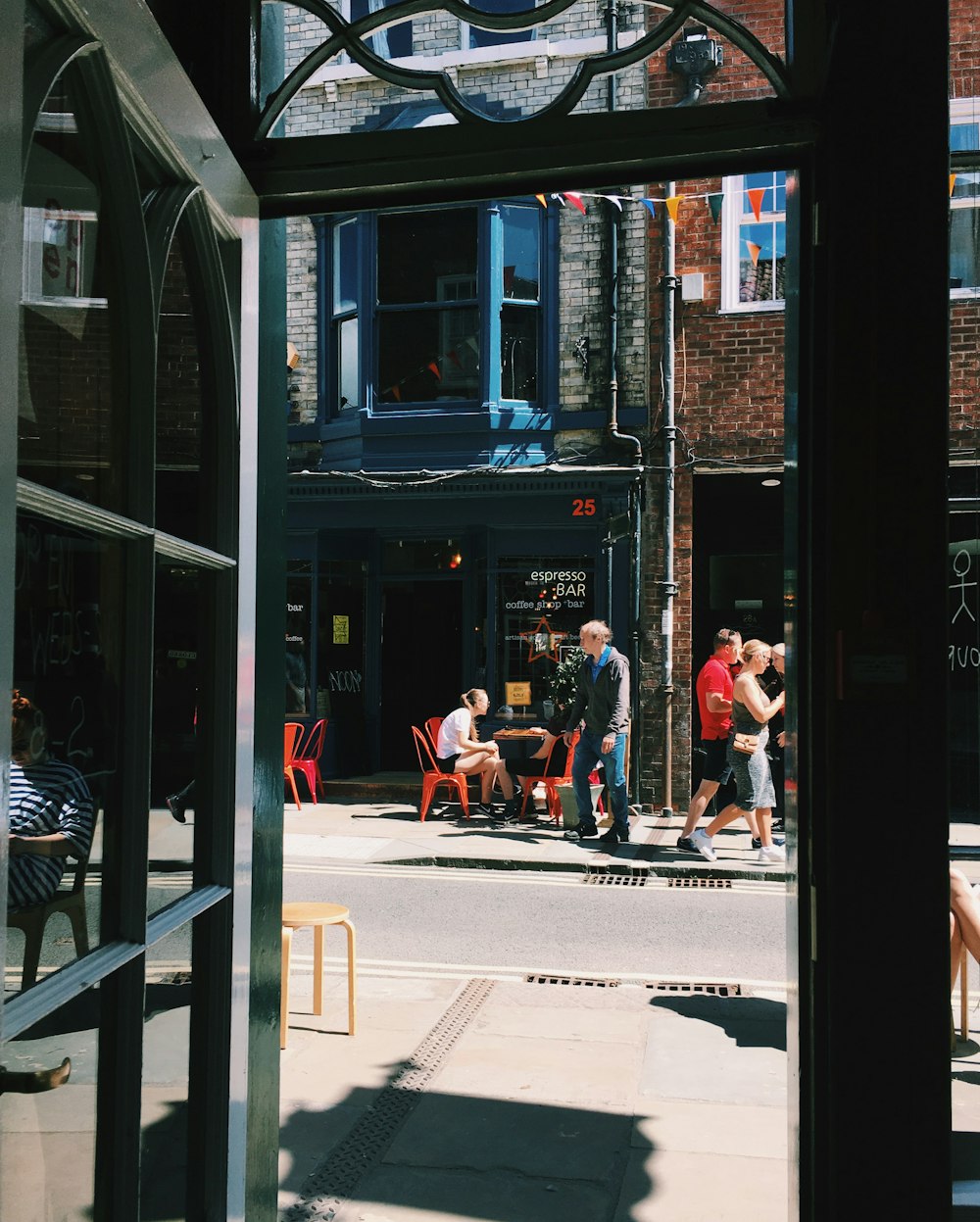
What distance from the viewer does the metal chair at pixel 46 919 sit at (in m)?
1.54

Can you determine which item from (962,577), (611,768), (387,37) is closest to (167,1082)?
(962,577)

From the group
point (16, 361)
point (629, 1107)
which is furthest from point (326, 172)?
point (629, 1107)

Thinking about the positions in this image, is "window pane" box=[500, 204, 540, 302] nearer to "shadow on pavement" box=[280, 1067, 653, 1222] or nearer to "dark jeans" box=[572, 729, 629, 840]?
"dark jeans" box=[572, 729, 629, 840]

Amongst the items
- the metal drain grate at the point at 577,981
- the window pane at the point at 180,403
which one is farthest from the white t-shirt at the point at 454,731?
the window pane at the point at 180,403

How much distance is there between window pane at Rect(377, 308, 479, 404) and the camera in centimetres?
1304

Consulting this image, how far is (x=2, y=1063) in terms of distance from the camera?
4.62ft

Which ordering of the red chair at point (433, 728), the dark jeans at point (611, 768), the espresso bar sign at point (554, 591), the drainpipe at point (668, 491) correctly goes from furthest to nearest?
the espresso bar sign at point (554, 591)
the red chair at point (433, 728)
the drainpipe at point (668, 491)
the dark jeans at point (611, 768)

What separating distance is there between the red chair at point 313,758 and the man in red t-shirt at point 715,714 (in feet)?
15.1

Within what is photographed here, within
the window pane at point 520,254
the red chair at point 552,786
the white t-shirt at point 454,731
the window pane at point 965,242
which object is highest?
the window pane at point 520,254

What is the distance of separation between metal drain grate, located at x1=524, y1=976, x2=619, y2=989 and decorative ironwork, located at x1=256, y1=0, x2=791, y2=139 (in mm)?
4838

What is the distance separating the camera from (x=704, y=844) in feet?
31.6

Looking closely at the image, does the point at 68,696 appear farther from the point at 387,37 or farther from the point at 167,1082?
the point at 387,37

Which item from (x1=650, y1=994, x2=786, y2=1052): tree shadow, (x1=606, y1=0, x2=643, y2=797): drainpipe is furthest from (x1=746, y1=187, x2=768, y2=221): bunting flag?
(x1=650, y1=994, x2=786, y2=1052): tree shadow

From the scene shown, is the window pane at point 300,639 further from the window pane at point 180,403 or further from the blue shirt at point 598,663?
the window pane at point 180,403
